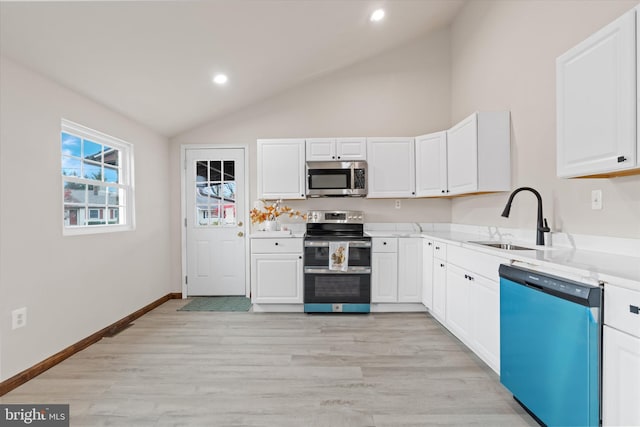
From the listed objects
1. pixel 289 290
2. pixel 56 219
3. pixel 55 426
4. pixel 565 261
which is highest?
Answer: pixel 56 219

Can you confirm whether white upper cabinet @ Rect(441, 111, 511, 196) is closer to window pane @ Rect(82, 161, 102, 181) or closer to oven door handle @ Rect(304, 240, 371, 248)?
oven door handle @ Rect(304, 240, 371, 248)

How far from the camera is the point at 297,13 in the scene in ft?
8.68

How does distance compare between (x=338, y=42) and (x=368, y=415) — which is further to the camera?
(x=338, y=42)

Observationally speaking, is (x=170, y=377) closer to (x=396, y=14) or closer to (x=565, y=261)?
(x=565, y=261)

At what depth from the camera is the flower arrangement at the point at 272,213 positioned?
3.87m

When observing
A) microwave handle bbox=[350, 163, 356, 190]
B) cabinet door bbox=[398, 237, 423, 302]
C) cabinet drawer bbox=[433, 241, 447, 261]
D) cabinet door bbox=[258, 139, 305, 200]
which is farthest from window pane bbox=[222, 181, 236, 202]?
cabinet drawer bbox=[433, 241, 447, 261]

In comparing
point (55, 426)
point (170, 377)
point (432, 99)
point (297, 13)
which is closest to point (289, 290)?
point (170, 377)

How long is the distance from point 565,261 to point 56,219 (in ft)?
11.1

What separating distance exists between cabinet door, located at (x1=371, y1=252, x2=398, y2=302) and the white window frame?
2741 mm

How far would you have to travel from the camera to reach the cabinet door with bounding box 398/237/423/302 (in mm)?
3518

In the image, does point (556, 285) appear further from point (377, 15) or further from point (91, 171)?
point (91, 171)

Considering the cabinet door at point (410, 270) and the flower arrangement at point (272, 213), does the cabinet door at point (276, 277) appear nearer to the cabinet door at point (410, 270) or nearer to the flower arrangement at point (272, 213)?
the flower arrangement at point (272, 213)

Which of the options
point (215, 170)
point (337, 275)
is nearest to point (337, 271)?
point (337, 275)

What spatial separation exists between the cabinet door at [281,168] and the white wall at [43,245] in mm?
1526
